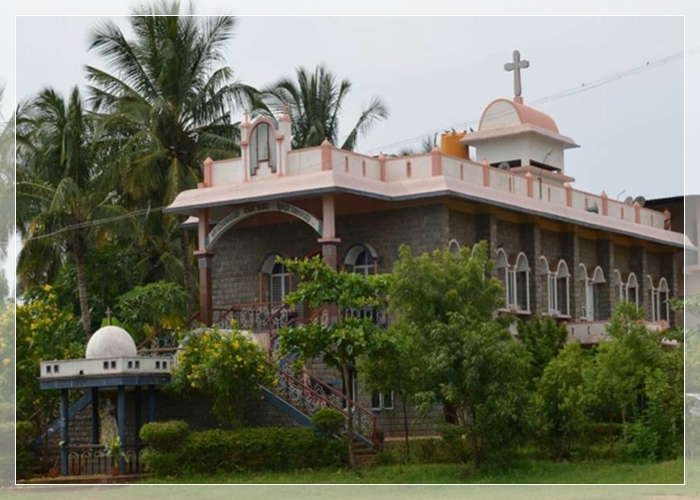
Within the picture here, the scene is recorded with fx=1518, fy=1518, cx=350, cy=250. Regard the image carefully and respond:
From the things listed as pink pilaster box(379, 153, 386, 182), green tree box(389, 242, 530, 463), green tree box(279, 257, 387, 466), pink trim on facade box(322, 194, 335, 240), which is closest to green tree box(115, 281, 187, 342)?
pink pilaster box(379, 153, 386, 182)

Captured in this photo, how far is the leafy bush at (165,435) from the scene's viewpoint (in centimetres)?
2819

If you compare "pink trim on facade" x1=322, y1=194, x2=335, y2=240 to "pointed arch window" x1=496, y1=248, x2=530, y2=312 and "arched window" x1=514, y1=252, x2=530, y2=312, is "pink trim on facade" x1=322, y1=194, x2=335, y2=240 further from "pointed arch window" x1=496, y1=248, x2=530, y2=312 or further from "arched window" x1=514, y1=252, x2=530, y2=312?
"arched window" x1=514, y1=252, x2=530, y2=312

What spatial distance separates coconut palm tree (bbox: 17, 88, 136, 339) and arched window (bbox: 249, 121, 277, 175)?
16.9 feet

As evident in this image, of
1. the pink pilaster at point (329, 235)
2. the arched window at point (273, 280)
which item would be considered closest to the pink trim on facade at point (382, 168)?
the pink pilaster at point (329, 235)

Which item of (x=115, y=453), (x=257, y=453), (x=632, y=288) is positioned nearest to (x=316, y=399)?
(x=257, y=453)

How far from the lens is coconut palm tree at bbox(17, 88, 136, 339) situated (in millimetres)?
36062

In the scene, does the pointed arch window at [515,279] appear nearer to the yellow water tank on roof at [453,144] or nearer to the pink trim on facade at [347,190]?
the pink trim on facade at [347,190]

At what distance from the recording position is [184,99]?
3838 centimetres

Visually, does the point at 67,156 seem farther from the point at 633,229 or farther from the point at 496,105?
the point at 633,229

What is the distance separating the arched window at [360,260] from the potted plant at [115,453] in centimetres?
722

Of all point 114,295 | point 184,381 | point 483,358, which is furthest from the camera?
point 114,295

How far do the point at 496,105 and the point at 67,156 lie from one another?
10.7 m

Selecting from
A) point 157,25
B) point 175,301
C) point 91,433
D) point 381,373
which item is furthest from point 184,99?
point 381,373

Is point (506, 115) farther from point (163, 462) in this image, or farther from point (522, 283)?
point (163, 462)
